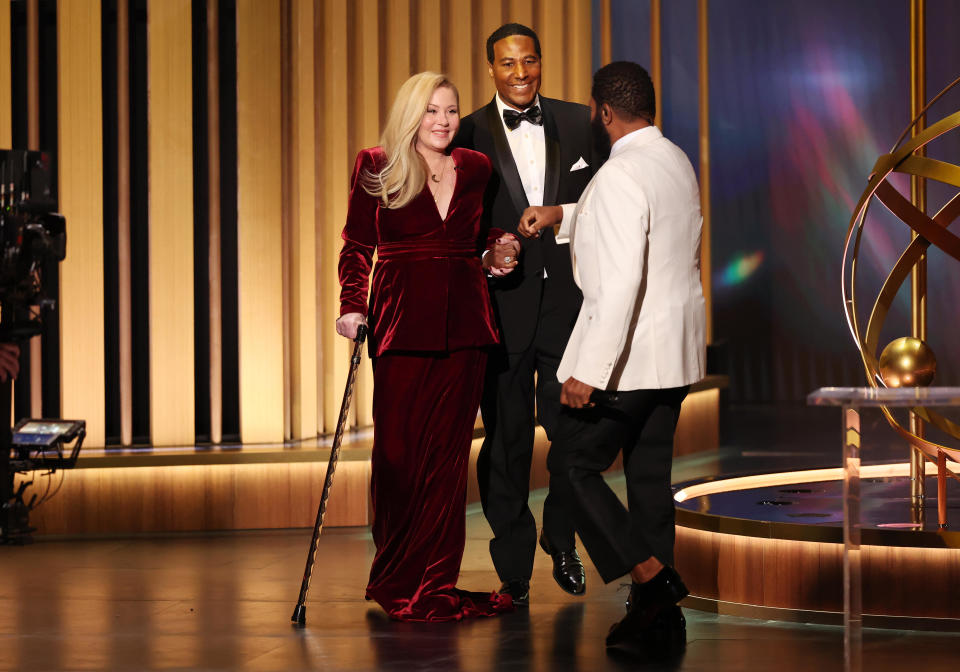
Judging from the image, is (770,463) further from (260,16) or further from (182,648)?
(182,648)

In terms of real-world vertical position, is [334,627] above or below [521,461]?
below

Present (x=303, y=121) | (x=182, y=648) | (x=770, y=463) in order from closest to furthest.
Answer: (x=182, y=648)
(x=303, y=121)
(x=770, y=463)

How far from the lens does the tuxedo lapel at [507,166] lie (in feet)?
12.9

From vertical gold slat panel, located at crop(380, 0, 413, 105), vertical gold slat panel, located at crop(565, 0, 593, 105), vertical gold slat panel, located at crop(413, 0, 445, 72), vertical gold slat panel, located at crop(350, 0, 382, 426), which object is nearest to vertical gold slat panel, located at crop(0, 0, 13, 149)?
vertical gold slat panel, located at crop(350, 0, 382, 426)

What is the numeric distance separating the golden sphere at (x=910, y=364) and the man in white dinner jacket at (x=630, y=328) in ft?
2.73

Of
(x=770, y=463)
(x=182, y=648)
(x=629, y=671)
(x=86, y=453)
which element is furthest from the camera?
(x=770, y=463)

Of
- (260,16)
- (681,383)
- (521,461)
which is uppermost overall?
(260,16)

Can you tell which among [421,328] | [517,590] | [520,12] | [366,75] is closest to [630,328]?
[421,328]

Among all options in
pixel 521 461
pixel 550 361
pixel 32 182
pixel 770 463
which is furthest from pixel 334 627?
pixel 770 463

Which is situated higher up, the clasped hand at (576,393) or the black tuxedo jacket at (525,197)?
the black tuxedo jacket at (525,197)

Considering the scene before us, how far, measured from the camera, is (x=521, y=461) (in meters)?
3.92

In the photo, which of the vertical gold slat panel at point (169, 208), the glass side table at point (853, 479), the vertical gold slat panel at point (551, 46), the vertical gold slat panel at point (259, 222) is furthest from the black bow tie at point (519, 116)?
the vertical gold slat panel at point (551, 46)

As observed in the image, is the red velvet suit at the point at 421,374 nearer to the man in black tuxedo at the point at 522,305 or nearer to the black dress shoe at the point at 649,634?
the man in black tuxedo at the point at 522,305

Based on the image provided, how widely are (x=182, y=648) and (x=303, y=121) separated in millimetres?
2968
